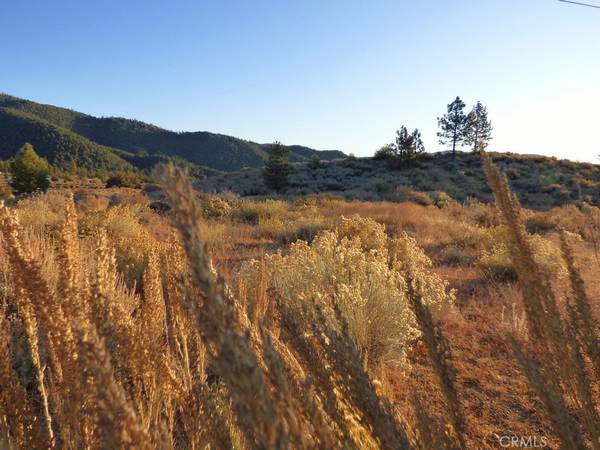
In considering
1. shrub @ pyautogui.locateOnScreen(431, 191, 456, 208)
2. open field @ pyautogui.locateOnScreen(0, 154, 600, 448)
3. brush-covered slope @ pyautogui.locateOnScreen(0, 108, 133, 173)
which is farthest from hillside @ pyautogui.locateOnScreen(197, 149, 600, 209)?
brush-covered slope @ pyautogui.locateOnScreen(0, 108, 133, 173)

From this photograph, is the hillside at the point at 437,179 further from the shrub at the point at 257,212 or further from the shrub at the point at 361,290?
the shrub at the point at 361,290

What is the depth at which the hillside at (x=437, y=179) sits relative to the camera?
24.0 metres

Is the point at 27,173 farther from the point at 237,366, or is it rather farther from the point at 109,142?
the point at 109,142

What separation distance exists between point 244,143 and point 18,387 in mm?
127066

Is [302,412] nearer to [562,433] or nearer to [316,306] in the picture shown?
[316,306]

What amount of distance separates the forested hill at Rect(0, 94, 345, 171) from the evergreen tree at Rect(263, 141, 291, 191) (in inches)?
2704

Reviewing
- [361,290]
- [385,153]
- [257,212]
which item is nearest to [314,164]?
[385,153]

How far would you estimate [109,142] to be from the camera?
121812mm

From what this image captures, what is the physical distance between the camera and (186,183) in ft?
1.52

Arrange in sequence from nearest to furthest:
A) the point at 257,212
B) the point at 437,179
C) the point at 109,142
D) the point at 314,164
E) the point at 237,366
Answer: the point at 237,366, the point at 257,212, the point at 437,179, the point at 314,164, the point at 109,142

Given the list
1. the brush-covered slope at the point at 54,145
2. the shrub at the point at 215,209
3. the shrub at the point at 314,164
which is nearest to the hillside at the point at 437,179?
the shrub at the point at 314,164

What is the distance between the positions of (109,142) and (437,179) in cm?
11909

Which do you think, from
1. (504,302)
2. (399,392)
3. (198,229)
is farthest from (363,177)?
(198,229)

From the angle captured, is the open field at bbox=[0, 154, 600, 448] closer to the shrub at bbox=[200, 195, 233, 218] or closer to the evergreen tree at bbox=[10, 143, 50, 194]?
the shrub at bbox=[200, 195, 233, 218]
